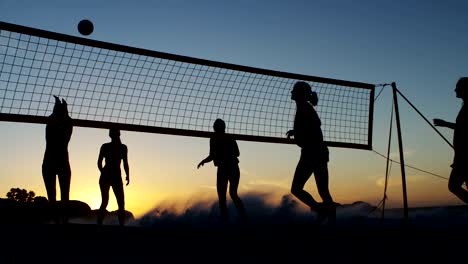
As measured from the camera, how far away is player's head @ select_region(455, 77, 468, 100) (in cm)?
657

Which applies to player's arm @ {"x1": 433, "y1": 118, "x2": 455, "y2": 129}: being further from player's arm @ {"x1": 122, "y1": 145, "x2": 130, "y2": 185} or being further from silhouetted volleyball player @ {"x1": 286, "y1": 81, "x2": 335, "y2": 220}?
player's arm @ {"x1": 122, "y1": 145, "x2": 130, "y2": 185}

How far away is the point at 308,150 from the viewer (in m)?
6.71

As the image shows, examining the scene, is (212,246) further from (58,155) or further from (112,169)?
(112,169)

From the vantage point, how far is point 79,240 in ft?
14.9

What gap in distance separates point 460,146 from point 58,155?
16.7 feet

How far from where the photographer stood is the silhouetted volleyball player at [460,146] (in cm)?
646

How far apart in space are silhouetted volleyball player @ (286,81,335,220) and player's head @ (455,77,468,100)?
178 cm

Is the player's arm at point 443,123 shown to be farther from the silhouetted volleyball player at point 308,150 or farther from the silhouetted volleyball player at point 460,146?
the silhouetted volleyball player at point 308,150

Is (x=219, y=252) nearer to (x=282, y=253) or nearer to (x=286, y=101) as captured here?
(x=282, y=253)

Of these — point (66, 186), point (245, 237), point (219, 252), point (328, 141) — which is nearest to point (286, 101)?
point (328, 141)

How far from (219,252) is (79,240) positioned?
4.10 ft

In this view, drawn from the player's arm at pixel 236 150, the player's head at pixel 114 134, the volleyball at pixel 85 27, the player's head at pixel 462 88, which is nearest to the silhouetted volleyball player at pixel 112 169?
the player's head at pixel 114 134

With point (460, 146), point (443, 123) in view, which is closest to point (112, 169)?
point (443, 123)

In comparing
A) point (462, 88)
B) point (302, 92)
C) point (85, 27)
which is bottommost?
point (302, 92)
